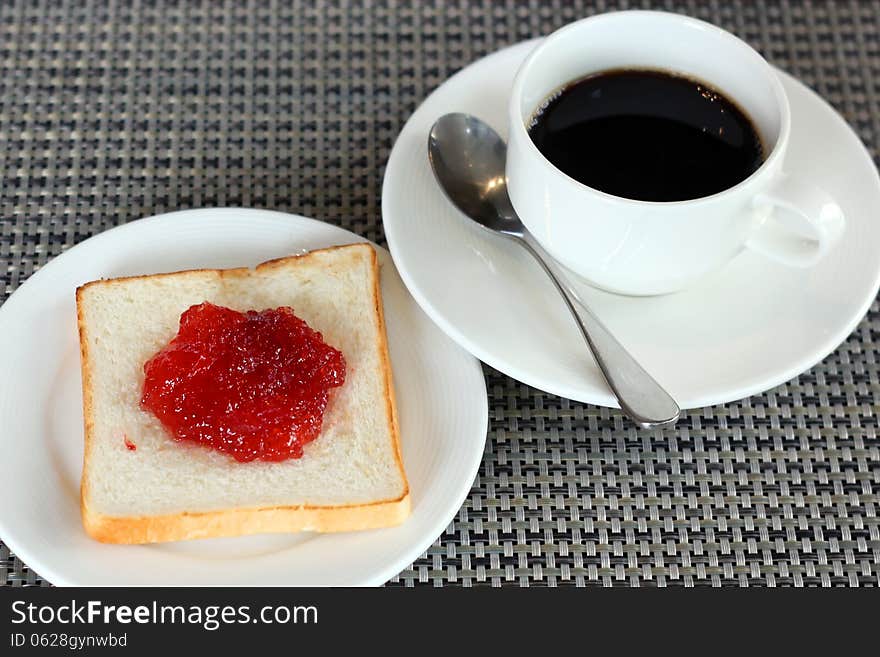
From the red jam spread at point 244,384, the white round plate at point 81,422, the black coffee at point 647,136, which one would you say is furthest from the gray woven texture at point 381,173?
the black coffee at point 647,136

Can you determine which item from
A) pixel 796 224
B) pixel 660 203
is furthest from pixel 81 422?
pixel 796 224

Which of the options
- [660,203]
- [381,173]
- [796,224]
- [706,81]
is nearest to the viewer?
[660,203]

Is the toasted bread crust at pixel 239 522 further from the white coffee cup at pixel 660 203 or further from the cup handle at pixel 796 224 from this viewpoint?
the cup handle at pixel 796 224

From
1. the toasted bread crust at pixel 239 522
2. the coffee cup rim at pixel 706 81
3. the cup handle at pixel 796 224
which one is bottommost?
the toasted bread crust at pixel 239 522

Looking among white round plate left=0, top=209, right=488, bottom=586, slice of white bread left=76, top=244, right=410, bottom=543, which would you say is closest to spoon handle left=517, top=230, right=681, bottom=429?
white round plate left=0, top=209, right=488, bottom=586

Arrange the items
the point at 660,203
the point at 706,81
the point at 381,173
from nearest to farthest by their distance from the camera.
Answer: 1. the point at 660,203
2. the point at 706,81
3. the point at 381,173

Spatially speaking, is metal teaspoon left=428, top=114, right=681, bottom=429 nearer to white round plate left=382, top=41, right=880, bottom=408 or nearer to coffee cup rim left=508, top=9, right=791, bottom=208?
white round plate left=382, top=41, right=880, bottom=408

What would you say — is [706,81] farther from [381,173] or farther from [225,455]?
[225,455]
